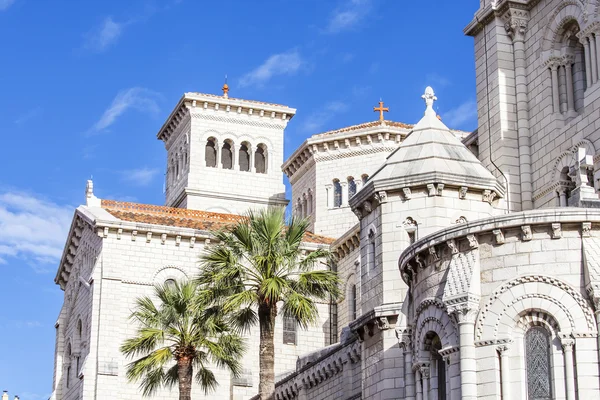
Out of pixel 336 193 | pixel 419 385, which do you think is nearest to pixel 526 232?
pixel 419 385

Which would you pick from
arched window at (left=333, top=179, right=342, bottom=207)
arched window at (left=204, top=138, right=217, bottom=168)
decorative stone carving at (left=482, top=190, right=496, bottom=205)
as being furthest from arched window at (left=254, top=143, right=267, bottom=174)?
decorative stone carving at (left=482, top=190, right=496, bottom=205)

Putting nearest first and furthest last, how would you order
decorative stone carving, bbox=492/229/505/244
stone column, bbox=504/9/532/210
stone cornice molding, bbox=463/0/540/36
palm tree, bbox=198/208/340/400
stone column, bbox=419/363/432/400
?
decorative stone carving, bbox=492/229/505/244 → stone column, bbox=419/363/432/400 → palm tree, bbox=198/208/340/400 → stone column, bbox=504/9/532/210 → stone cornice molding, bbox=463/0/540/36

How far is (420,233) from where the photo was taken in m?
31.6

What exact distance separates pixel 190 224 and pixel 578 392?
32308 millimetres

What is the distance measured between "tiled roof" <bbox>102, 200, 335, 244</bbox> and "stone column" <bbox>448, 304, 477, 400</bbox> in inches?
1140

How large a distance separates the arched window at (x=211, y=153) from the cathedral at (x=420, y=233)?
0.15 meters

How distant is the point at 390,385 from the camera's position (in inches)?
1220

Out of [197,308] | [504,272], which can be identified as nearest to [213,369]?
[197,308]

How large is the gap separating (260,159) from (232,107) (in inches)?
138

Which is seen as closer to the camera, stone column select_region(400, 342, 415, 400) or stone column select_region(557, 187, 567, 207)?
stone column select_region(400, 342, 415, 400)

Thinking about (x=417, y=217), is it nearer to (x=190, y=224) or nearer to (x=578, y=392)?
(x=578, y=392)

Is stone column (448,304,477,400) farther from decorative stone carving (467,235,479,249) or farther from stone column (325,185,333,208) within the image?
stone column (325,185,333,208)

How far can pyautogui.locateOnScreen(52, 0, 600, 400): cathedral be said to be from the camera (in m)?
25.7

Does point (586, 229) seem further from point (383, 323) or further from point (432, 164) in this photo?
point (383, 323)
